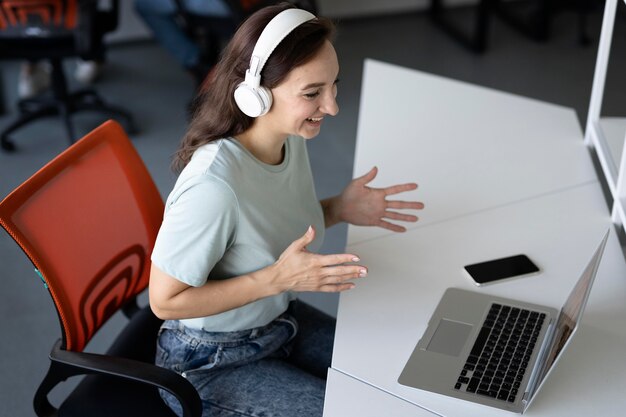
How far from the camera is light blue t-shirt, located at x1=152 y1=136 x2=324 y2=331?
58.1 inches

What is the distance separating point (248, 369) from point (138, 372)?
222 mm

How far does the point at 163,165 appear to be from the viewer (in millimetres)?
3533

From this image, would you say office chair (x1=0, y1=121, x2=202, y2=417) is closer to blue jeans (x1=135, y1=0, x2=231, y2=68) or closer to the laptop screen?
the laptop screen

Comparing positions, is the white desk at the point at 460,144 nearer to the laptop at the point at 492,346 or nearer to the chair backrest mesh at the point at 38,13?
the laptop at the point at 492,346

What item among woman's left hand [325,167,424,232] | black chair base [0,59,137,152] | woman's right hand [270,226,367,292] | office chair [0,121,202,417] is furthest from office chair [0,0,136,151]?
woman's right hand [270,226,367,292]

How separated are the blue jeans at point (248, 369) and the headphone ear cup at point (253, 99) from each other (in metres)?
0.45

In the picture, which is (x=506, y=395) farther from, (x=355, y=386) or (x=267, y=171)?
(x=267, y=171)

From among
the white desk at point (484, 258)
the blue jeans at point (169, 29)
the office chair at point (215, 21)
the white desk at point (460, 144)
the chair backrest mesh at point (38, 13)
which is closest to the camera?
the white desk at point (484, 258)

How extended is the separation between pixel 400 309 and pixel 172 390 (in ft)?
1.54

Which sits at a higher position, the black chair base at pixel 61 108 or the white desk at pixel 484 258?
the white desk at pixel 484 258

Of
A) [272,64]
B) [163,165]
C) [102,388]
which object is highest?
[272,64]

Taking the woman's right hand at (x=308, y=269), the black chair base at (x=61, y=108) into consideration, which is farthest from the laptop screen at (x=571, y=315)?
the black chair base at (x=61, y=108)

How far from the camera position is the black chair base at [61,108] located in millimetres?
3635

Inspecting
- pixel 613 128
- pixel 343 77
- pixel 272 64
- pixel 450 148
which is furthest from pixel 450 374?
pixel 343 77
